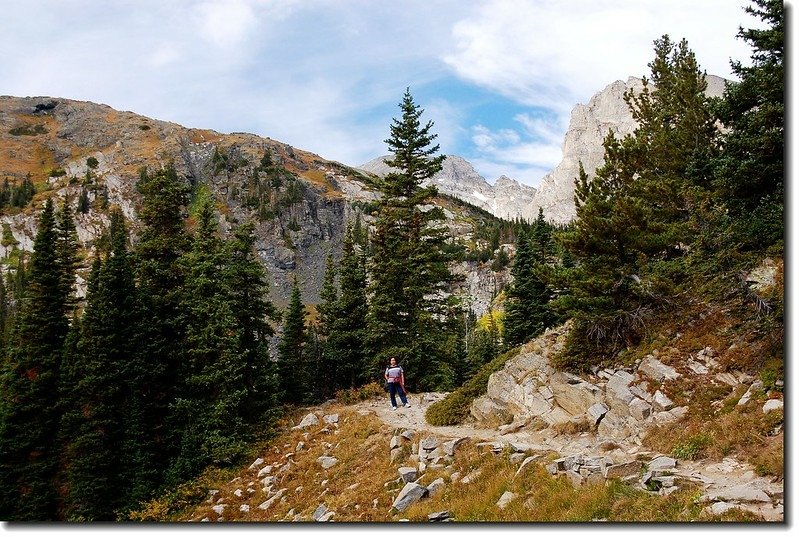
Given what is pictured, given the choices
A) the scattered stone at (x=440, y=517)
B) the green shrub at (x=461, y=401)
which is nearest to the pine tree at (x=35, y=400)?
the green shrub at (x=461, y=401)

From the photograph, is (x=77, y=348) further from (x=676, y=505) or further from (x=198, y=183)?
(x=198, y=183)

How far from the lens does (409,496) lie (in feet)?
38.2

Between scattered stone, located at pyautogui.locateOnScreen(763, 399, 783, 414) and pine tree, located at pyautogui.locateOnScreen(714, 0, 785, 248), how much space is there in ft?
16.5

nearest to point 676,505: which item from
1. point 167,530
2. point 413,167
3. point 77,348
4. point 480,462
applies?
point 480,462

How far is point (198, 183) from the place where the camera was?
179 meters

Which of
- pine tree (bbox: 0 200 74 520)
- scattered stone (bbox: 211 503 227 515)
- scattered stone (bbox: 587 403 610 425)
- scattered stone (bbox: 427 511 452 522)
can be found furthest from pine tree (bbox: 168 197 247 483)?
scattered stone (bbox: 587 403 610 425)

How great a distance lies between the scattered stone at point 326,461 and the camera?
16750 millimetres

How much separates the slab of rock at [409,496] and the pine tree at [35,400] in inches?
700

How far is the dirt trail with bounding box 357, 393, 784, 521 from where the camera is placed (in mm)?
7496

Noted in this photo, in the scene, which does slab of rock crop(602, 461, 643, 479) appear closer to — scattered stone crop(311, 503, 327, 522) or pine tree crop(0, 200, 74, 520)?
scattered stone crop(311, 503, 327, 522)

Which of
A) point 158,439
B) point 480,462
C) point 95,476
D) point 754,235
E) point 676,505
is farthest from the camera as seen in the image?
point 158,439

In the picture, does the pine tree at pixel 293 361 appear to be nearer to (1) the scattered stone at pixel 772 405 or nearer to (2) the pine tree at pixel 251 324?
(2) the pine tree at pixel 251 324

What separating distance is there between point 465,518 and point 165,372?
61.5 ft

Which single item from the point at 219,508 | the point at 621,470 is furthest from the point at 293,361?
the point at 621,470
